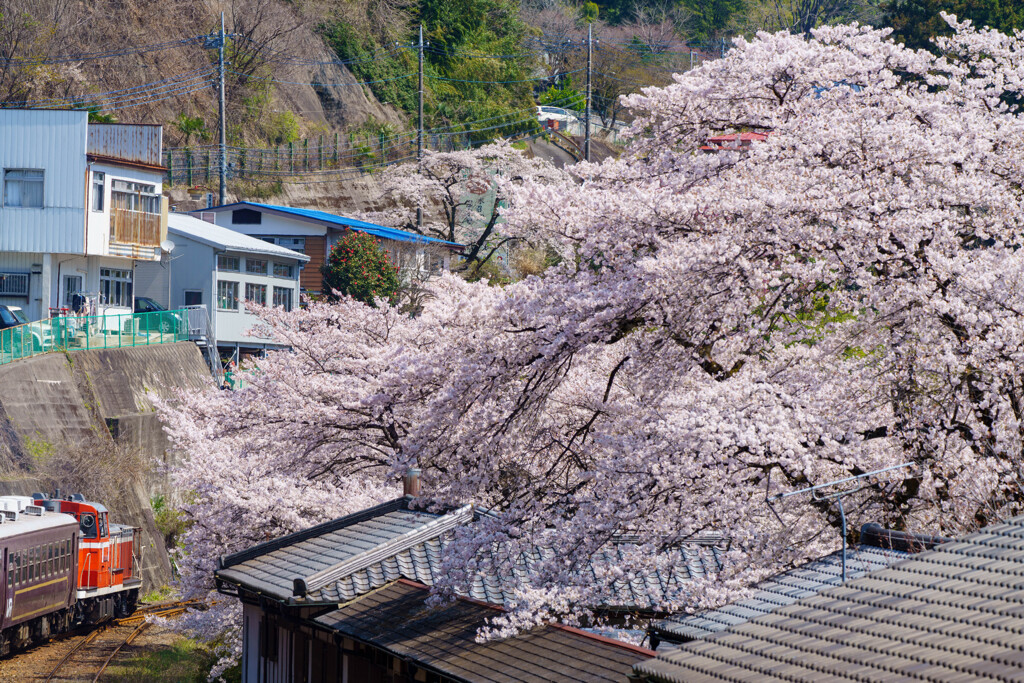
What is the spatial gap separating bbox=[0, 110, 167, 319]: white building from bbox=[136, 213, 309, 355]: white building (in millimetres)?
2640

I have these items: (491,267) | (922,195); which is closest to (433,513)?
(922,195)

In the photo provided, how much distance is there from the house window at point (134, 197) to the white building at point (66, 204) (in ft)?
0.11

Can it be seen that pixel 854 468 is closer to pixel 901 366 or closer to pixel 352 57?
pixel 901 366

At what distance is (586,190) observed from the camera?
445 inches

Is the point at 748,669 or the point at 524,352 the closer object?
the point at 748,669

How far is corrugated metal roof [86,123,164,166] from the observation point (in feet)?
108

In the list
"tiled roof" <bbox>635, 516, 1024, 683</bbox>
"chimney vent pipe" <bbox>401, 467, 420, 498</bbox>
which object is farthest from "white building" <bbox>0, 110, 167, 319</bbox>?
"tiled roof" <bbox>635, 516, 1024, 683</bbox>

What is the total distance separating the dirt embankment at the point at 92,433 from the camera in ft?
84.3

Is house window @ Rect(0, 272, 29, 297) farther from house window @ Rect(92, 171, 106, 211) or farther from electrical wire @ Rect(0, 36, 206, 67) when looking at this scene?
electrical wire @ Rect(0, 36, 206, 67)

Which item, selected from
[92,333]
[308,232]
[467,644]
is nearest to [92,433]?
[92,333]

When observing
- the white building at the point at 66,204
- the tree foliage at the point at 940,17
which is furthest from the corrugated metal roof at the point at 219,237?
the tree foliage at the point at 940,17

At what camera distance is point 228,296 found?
123 ft

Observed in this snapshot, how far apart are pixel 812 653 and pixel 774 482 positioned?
4138 mm

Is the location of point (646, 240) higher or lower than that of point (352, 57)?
lower
